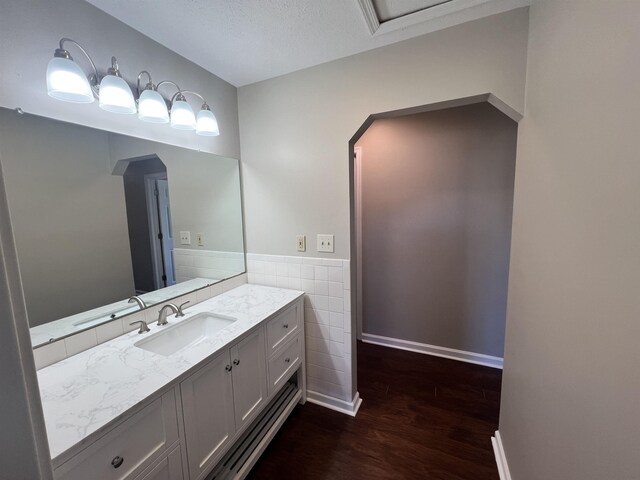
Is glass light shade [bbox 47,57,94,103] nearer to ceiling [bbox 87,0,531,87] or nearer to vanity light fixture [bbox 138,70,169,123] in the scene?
vanity light fixture [bbox 138,70,169,123]

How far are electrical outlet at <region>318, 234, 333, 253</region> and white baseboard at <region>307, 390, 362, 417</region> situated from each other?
111 cm

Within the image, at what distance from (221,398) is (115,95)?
1.49 metres

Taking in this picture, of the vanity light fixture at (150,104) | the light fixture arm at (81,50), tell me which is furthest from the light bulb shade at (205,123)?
the light fixture arm at (81,50)

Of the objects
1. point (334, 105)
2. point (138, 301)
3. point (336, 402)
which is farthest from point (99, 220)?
point (336, 402)

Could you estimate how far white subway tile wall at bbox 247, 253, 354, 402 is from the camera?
1.83 metres

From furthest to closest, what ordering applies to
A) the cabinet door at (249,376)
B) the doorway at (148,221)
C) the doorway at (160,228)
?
the doorway at (160,228)
the doorway at (148,221)
the cabinet door at (249,376)

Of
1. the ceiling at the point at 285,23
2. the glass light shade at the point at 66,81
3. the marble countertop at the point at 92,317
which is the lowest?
the marble countertop at the point at 92,317

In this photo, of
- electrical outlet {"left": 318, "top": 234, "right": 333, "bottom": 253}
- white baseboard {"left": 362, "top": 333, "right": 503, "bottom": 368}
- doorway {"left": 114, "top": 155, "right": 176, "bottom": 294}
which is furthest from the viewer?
white baseboard {"left": 362, "top": 333, "right": 503, "bottom": 368}

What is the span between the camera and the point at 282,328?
5.53 feet

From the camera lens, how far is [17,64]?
1.01m

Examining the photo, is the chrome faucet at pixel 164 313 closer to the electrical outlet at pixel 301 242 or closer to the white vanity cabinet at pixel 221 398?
the white vanity cabinet at pixel 221 398

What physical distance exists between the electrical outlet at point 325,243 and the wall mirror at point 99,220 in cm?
80

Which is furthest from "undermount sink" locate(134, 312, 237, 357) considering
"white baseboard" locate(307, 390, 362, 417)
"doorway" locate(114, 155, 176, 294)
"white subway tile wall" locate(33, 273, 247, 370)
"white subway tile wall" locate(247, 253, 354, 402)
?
"white baseboard" locate(307, 390, 362, 417)

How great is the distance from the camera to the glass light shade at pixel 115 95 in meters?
1.18
